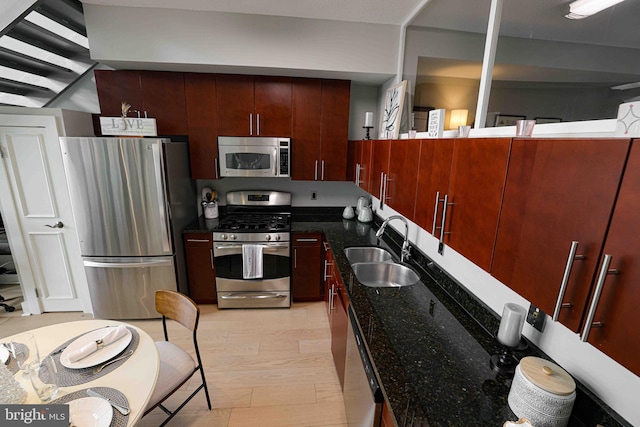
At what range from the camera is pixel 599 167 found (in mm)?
588

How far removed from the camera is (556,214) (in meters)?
0.69

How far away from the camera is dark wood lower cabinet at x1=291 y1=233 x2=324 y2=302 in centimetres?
286

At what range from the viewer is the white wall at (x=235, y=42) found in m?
2.27

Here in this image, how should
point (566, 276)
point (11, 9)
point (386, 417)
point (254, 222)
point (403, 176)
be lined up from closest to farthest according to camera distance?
point (566, 276), point (386, 417), point (403, 176), point (11, 9), point (254, 222)

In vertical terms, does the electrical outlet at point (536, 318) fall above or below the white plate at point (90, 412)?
above

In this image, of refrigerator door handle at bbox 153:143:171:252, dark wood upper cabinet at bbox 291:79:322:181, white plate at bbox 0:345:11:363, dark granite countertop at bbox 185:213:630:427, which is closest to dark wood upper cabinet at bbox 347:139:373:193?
dark wood upper cabinet at bbox 291:79:322:181

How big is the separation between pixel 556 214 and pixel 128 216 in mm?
2953

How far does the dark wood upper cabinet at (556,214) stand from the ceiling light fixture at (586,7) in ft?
1.81

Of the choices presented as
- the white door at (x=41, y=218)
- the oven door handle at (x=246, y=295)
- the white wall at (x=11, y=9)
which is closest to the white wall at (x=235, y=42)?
the white wall at (x=11, y=9)

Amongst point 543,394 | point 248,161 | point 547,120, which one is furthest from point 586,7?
point 248,161

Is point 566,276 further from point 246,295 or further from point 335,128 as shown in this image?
point 246,295

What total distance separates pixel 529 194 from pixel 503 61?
0.97m

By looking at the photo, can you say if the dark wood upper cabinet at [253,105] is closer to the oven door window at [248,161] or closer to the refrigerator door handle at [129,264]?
the oven door window at [248,161]

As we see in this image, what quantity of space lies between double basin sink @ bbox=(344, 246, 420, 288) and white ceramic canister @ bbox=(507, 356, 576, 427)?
3.21 ft
